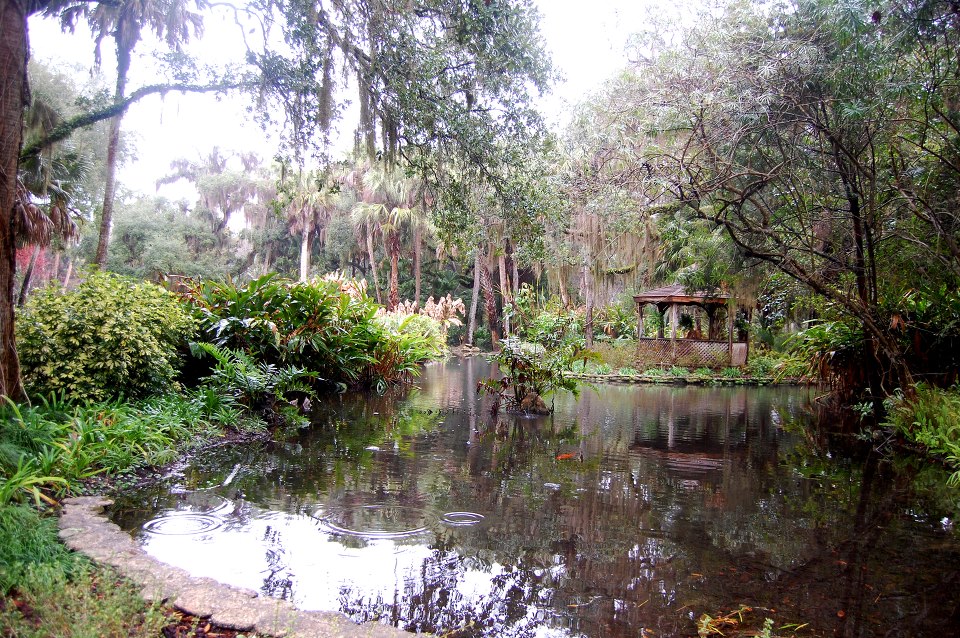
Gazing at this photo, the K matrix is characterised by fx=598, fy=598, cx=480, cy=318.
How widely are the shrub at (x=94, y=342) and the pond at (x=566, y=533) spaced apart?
1.12 meters

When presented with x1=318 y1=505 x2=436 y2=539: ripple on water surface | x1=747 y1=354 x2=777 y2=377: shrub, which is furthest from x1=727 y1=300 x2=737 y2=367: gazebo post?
x1=318 y1=505 x2=436 y2=539: ripple on water surface

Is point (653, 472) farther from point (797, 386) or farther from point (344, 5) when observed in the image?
point (797, 386)

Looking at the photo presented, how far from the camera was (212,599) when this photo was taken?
2451 millimetres

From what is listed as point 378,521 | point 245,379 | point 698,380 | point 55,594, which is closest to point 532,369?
point 245,379

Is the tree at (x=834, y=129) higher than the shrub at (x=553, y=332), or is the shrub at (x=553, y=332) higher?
the tree at (x=834, y=129)

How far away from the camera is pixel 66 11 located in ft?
30.5

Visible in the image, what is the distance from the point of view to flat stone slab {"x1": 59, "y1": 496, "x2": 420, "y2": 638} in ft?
7.37

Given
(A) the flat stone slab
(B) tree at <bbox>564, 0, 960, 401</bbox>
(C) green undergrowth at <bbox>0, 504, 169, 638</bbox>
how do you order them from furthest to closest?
(B) tree at <bbox>564, 0, 960, 401</bbox> < (A) the flat stone slab < (C) green undergrowth at <bbox>0, 504, 169, 638</bbox>

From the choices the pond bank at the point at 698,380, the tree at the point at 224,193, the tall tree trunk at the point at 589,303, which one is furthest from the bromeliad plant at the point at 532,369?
the tree at the point at 224,193

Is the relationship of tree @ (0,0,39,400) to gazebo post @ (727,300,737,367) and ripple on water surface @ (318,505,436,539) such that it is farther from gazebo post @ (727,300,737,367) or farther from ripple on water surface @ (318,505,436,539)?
gazebo post @ (727,300,737,367)

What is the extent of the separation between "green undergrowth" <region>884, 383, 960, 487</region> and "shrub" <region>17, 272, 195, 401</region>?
7.88 metres

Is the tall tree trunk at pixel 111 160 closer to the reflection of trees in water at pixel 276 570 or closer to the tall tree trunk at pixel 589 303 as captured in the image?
the reflection of trees in water at pixel 276 570

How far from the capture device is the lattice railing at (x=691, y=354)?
1900 cm

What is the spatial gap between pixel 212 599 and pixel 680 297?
18788 mm
